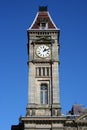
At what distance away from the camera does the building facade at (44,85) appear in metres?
73.4

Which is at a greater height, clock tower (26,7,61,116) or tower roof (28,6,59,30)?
tower roof (28,6,59,30)

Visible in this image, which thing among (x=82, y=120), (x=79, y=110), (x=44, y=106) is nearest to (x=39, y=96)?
(x=44, y=106)

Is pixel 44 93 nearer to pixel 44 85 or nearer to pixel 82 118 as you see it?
pixel 44 85

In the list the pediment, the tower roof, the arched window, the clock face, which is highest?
the tower roof

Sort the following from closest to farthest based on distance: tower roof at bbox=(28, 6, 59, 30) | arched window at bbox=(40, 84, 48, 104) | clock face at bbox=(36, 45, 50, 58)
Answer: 1. arched window at bbox=(40, 84, 48, 104)
2. clock face at bbox=(36, 45, 50, 58)
3. tower roof at bbox=(28, 6, 59, 30)

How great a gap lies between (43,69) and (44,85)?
241 cm

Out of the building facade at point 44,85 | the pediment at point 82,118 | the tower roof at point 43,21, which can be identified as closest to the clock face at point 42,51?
the building facade at point 44,85

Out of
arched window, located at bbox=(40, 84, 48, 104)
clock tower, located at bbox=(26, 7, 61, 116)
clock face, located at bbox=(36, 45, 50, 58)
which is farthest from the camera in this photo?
clock face, located at bbox=(36, 45, 50, 58)

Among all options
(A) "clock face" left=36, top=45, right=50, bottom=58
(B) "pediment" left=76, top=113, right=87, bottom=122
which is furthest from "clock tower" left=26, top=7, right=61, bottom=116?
(B) "pediment" left=76, top=113, right=87, bottom=122

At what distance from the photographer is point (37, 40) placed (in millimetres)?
78938

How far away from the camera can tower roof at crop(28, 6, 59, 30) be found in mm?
80750

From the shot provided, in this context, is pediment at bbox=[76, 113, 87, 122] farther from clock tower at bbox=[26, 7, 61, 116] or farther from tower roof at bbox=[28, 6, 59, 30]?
tower roof at bbox=[28, 6, 59, 30]

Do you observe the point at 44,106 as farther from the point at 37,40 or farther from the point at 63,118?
the point at 37,40

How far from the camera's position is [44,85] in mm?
77000
